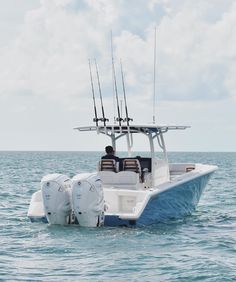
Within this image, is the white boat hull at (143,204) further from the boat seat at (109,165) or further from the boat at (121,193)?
the boat seat at (109,165)

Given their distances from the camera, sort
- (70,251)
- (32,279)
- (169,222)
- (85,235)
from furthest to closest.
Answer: (169,222)
(85,235)
(70,251)
(32,279)

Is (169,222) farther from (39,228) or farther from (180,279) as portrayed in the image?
(180,279)

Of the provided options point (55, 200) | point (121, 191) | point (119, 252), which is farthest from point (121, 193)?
point (119, 252)

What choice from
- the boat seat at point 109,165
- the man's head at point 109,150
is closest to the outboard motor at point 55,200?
the boat seat at point 109,165

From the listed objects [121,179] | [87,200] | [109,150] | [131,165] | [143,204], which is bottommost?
[143,204]

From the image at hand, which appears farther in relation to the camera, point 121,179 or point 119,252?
point 121,179

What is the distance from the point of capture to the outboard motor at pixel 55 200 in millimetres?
12516

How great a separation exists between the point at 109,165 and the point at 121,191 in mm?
1374

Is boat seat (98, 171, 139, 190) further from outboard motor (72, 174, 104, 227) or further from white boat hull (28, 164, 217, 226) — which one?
outboard motor (72, 174, 104, 227)

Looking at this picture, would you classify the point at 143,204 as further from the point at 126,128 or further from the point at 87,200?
the point at 126,128

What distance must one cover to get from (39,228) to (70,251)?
2.31m

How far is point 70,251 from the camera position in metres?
10.7

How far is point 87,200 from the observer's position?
1228 centimetres

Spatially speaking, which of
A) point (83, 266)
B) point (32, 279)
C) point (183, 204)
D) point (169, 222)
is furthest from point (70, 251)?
point (183, 204)
